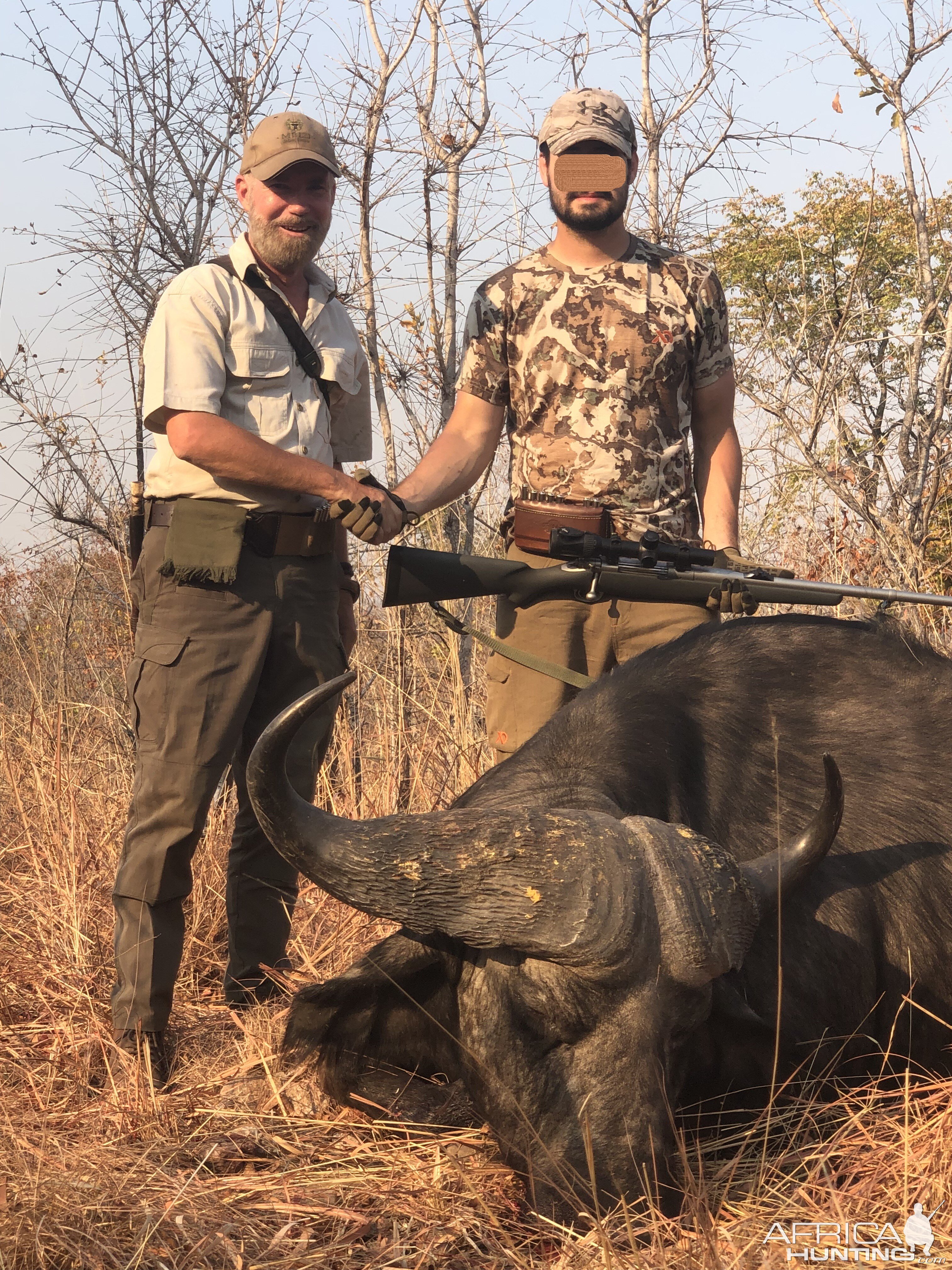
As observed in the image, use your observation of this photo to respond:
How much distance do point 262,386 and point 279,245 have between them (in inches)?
19.4

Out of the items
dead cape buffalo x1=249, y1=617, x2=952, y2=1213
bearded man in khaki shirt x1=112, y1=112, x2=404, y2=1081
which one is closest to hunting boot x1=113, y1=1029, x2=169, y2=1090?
bearded man in khaki shirt x1=112, y1=112, x2=404, y2=1081

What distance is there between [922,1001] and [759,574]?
1318mm

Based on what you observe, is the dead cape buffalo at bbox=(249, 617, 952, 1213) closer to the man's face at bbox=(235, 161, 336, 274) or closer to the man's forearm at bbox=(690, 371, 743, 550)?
the man's forearm at bbox=(690, 371, 743, 550)

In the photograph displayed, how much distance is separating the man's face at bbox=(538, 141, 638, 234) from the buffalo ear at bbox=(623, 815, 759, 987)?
222 centimetres

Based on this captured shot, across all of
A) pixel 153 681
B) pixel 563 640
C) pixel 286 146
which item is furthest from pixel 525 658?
pixel 286 146

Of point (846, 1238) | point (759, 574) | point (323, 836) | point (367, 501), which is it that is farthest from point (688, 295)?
point (846, 1238)

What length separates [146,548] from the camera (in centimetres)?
396

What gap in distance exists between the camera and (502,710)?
4156mm

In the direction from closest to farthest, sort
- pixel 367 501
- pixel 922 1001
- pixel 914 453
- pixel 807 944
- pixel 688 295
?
pixel 807 944 → pixel 922 1001 → pixel 367 501 → pixel 688 295 → pixel 914 453

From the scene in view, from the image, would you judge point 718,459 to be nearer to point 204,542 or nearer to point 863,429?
point 204,542

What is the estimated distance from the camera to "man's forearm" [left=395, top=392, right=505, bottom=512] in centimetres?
427

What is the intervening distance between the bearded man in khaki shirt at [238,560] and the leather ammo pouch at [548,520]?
425 millimetres

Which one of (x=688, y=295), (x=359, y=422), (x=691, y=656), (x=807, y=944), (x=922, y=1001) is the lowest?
(x=922, y=1001)

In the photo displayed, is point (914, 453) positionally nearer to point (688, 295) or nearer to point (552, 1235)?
point (688, 295)
